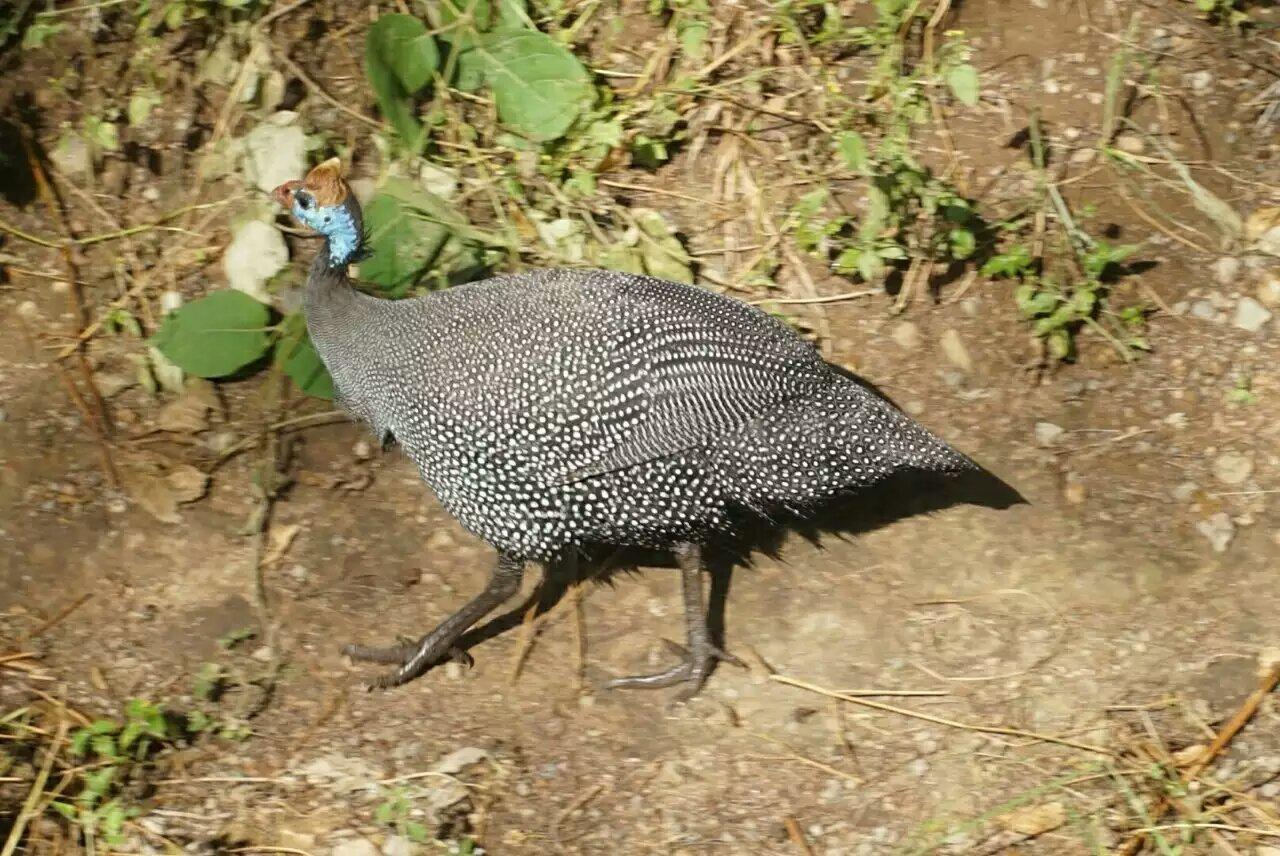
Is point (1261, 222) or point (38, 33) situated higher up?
point (38, 33)

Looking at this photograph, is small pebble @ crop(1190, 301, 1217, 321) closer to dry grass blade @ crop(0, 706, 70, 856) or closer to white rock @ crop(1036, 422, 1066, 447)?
white rock @ crop(1036, 422, 1066, 447)

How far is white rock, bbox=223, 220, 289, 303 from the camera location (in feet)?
11.3

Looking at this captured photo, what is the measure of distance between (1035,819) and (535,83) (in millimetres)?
2263

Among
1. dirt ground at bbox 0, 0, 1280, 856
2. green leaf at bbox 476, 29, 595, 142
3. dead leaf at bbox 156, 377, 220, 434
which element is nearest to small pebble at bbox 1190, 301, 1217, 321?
dirt ground at bbox 0, 0, 1280, 856

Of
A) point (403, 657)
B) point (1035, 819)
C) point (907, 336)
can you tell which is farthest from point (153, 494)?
point (1035, 819)

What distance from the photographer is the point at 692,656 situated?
2965mm

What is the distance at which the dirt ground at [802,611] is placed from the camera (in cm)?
279

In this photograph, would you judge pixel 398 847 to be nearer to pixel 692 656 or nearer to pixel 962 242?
pixel 692 656

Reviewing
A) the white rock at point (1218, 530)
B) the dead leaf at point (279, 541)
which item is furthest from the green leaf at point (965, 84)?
the dead leaf at point (279, 541)

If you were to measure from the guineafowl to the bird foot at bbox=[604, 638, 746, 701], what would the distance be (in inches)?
6.8

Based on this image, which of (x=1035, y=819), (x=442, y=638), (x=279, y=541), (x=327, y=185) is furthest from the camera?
(x=279, y=541)

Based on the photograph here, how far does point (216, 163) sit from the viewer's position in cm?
358

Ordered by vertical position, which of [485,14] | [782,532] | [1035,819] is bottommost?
[1035,819]

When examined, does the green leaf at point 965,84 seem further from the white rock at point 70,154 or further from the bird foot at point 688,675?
the white rock at point 70,154
